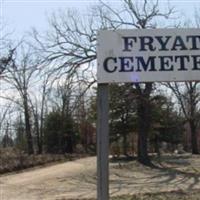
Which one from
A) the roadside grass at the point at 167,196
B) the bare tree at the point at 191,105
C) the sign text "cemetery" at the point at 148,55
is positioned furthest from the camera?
the bare tree at the point at 191,105

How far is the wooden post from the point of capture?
768 cm

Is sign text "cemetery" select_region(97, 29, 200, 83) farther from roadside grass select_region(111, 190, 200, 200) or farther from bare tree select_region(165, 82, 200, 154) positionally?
bare tree select_region(165, 82, 200, 154)

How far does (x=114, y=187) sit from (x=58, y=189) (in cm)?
193

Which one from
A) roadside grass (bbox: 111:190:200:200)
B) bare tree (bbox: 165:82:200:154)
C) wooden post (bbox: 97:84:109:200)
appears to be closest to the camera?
wooden post (bbox: 97:84:109:200)

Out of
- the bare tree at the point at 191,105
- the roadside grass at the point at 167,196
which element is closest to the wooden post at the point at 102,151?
the roadside grass at the point at 167,196

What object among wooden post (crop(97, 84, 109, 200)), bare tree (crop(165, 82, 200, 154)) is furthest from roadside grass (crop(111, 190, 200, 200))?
bare tree (crop(165, 82, 200, 154))

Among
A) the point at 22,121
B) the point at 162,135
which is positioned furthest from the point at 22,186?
the point at 22,121

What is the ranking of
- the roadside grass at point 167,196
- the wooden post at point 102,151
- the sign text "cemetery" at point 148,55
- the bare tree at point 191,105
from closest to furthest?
the wooden post at point 102,151 < the sign text "cemetery" at point 148,55 < the roadside grass at point 167,196 < the bare tree at point 191,105

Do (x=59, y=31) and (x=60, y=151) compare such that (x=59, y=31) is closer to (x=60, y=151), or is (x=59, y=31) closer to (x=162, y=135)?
(x=60, y=151)

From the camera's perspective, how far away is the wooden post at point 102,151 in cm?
768

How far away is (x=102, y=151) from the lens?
7715 mm

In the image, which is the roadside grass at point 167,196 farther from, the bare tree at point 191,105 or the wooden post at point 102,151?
the bare tree at point 191,105

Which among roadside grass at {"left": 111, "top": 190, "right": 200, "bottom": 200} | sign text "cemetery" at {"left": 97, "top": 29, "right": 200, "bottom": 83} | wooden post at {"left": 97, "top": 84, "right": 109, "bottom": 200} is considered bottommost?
roadside grass at {"left": 111, "top": 190, "right": 200, "bottom": 200}

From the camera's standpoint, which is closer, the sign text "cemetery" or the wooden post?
the wooden post
